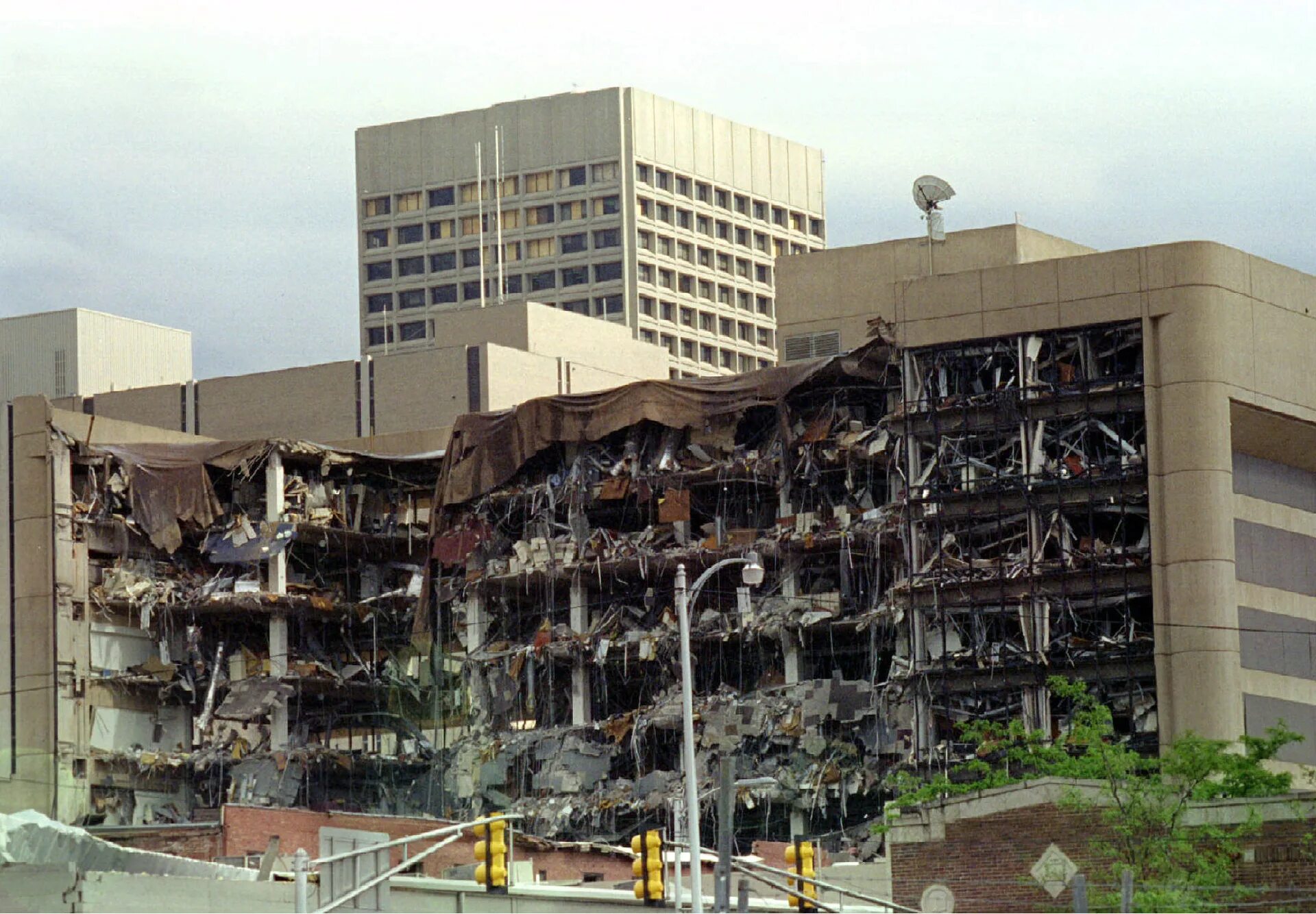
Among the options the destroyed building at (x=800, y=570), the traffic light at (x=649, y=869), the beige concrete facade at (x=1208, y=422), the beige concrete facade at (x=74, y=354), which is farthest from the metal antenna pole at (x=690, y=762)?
the beige concrete facade at (x=74, y=354)

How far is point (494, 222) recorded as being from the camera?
180m

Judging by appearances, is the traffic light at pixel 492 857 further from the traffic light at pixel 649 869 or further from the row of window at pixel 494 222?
the row of window at pixel 494 222

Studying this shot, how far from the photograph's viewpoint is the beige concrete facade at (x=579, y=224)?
17725 cm

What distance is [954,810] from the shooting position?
59.7 meters

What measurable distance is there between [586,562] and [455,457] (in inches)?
332

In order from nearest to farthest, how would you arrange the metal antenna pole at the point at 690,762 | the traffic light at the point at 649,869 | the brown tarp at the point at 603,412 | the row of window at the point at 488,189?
the metal antenna pole at the point at 690,762, the traffic light at the point at 649,869, the brown tarp at the point at 603,412, the row of window at the point at 488,189

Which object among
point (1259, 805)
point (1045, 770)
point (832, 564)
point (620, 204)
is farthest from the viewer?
point (620, 204)

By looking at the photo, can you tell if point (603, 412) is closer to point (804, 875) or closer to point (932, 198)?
point (932, 198)

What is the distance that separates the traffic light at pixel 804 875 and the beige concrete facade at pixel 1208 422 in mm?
20733

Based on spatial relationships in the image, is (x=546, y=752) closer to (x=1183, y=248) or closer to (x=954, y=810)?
(x=1183, y=248)

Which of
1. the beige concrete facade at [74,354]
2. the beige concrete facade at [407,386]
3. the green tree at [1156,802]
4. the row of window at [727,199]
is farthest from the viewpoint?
the row of window at [727,199]

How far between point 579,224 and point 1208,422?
99.8 meters

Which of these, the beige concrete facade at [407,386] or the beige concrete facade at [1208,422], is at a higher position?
the beige concrete facade at [407,386]

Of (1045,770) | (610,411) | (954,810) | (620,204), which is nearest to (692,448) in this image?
(610,411)
